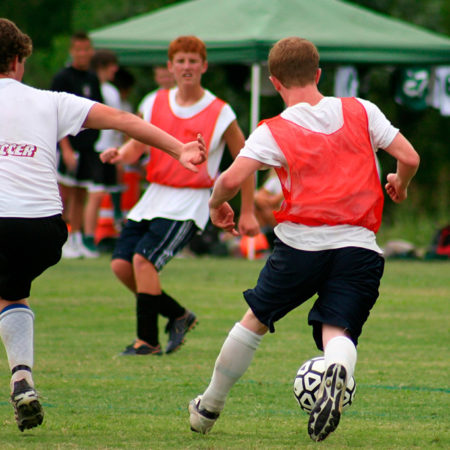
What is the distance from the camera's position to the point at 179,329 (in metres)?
7.60

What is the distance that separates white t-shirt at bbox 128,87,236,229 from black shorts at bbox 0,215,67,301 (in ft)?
7.80

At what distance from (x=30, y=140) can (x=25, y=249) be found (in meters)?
0.45

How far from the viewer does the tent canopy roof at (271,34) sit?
14.3 m

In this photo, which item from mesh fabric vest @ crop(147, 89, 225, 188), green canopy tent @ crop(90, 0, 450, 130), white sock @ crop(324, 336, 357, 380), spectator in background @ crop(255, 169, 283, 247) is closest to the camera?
white sock @ crop(324, 336, 357, 380)

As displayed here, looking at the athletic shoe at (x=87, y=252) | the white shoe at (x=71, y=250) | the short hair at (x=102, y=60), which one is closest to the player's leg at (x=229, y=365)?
the white shoe at (x=71, y=250)

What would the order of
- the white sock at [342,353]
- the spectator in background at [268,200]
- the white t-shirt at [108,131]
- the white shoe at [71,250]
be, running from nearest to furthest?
the white sock at [342,353] → the white shoe at [71,250] → the white t-shirt at [108,131] → the spectator in background at [268,200]

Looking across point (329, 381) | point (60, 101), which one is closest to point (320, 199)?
point (329, 381)

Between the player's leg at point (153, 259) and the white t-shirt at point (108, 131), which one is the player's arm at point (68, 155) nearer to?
the white t-shirt at point (108, 131)

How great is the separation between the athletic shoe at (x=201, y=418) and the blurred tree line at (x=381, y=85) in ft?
40.6

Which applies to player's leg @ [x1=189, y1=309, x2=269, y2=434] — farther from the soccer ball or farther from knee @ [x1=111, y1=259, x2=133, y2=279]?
knee @ [x1=111, y1=259, x2=133, y2=279]

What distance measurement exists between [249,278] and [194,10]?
16.5 ft

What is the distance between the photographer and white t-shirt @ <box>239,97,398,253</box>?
15.7 ft

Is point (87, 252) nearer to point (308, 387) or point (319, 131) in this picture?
point (308, 387)

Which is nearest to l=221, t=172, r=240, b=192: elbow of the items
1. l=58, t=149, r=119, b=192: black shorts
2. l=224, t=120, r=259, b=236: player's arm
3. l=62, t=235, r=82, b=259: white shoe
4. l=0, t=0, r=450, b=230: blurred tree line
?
l=224, t=120, r=259, b=236: player's arm
